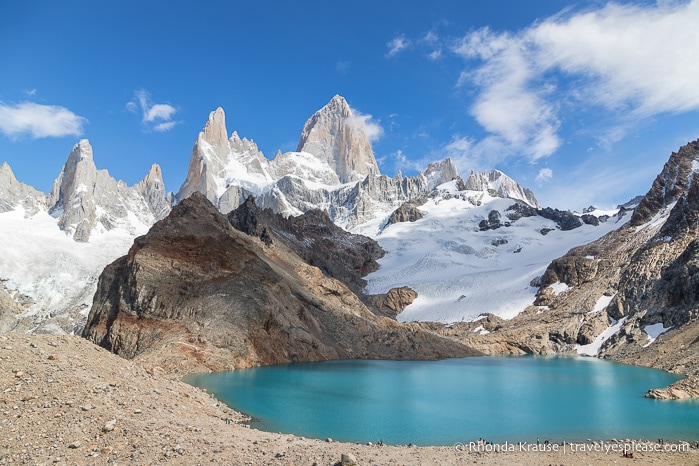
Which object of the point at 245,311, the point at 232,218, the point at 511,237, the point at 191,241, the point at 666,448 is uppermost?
the point at 511,237

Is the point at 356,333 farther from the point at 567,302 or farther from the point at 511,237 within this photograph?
the point at 511,237

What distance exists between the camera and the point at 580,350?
268 feet

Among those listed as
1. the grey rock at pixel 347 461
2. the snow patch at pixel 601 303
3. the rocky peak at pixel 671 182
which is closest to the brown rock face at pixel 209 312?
the grey rock at pixel 347 461

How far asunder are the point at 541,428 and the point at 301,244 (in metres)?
112

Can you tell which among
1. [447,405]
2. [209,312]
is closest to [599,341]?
[447,405]

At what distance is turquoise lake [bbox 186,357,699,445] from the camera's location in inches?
901

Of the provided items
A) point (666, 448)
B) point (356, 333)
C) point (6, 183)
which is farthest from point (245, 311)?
point (6, 183)

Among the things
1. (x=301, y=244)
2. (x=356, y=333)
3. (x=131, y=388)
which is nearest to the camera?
(x=131, y=388)

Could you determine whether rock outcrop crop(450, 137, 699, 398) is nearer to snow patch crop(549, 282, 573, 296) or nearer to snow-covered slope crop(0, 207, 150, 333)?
snow patch crop(549, 282, 573, 296)

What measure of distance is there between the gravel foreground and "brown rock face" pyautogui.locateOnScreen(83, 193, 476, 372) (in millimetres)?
23010

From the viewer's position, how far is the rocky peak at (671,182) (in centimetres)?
11475

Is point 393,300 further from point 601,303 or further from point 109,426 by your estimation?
point 109,426

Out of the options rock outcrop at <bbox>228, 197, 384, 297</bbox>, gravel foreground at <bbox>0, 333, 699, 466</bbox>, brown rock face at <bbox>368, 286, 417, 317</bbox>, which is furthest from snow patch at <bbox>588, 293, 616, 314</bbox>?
gravel foreground at <bbox>0, 333, 699, 466</bbox>

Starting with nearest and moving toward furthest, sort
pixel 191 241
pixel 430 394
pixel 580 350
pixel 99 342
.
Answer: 1. pixel 430 394
2. pixel 99 342
3. pixel 191 241
4. pixel 580 350
